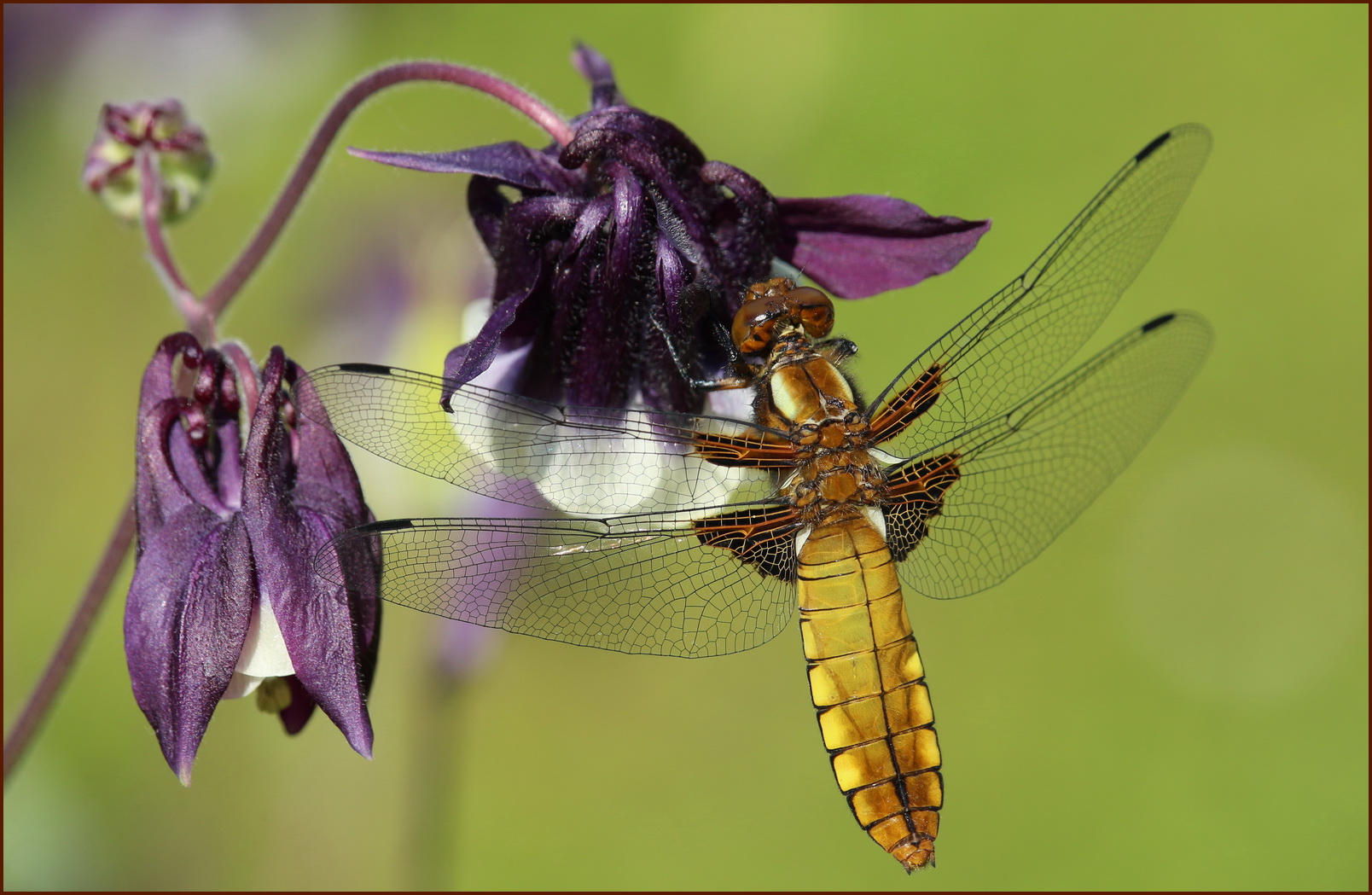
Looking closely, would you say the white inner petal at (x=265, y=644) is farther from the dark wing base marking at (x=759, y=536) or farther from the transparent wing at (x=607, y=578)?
the dark wing base marking at (x=759, y=536)

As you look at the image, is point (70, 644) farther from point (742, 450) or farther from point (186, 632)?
point (742, 450)

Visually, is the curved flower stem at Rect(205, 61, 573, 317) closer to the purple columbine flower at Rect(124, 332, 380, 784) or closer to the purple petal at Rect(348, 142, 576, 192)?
the purple petal at Rect(348, 142, 576, 192)

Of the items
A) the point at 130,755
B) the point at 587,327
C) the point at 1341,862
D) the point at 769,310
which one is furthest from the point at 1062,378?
the point at 130,755

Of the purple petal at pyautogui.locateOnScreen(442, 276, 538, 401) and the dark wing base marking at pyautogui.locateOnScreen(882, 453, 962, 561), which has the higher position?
the purple petal at pyautogui.locateOnScreen(442, 276, 538, 401)

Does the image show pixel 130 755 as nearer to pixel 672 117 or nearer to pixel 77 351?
pixel 77 351

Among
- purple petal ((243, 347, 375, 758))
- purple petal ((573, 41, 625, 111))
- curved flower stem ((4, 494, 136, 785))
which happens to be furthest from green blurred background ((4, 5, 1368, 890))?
purple petal ((243, 347, 375, 758))

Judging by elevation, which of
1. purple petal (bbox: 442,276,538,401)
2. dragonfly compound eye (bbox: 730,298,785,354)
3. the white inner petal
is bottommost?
the white inner petal
